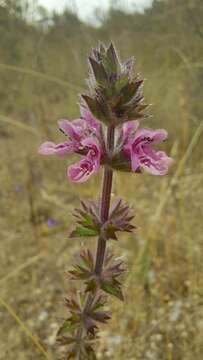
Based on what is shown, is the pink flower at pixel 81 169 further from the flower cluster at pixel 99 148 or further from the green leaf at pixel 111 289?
the green leaf at pixel 111 289

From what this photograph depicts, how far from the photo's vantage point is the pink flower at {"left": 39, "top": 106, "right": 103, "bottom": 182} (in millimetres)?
945

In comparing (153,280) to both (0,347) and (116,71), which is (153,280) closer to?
(0,347)

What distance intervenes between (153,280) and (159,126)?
2114 mm

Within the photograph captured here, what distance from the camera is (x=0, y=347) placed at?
7.18 feet

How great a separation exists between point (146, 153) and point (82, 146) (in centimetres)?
12

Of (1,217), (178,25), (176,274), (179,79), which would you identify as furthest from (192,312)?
(178,25)

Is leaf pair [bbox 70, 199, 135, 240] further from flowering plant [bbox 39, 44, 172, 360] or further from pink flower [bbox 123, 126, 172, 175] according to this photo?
pink flower [bbox 123, 126, 172, 175]

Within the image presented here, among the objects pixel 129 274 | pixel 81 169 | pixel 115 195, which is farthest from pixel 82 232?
pixel 115 195

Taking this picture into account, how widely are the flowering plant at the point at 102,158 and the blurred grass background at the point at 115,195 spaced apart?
0.52m

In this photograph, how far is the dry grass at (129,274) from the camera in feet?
6.71

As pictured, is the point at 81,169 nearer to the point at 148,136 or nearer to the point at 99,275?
the point at 148,136

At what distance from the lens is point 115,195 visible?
2.46 m

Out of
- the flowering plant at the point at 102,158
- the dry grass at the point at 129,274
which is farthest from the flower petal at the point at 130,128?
the dry grass at the point at 129,274

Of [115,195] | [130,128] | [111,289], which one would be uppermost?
[130,128]
